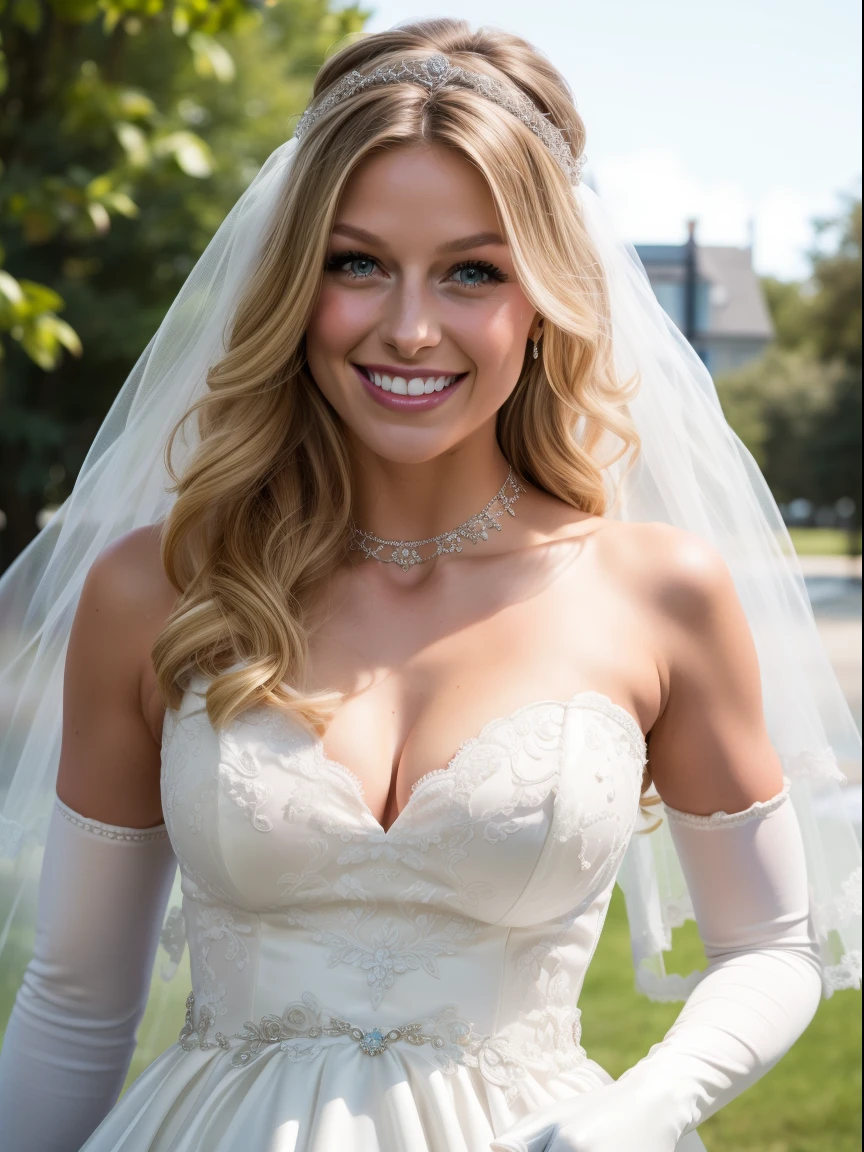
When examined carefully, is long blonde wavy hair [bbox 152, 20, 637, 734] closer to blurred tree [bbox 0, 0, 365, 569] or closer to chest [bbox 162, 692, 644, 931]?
chest [bbox 162, 692, 644, 931]

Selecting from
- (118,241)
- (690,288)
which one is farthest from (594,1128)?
(118,241)

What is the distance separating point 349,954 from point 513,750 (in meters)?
0.43

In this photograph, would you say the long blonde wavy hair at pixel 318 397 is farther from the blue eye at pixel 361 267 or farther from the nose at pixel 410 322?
the nose at pixel 410 322

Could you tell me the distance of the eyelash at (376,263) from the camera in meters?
2.34

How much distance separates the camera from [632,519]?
2885 mm

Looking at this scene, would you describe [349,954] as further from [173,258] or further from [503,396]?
[173,258]

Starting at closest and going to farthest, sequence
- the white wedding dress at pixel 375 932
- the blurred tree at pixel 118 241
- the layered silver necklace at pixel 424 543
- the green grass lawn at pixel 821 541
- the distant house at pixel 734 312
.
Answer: the white wedding dress at pixel 375 932 → the layered silver necklace at pixel 424 543 → the blurred tree at pixel 118 241 → the green grass lawn at pixel 821 541 → the distant house at pixel 734 312

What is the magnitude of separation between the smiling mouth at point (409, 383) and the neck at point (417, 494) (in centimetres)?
33

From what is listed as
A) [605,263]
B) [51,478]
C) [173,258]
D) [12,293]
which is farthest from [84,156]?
[605,263]

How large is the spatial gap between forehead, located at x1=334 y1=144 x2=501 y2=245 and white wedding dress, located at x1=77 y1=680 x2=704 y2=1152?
858 millimetres

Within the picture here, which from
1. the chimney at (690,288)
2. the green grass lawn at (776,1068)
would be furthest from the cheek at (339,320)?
the chimney at (690,288)

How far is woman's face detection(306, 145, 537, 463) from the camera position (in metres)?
2.29

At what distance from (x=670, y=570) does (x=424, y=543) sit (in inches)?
19.7

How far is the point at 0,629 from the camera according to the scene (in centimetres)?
296
